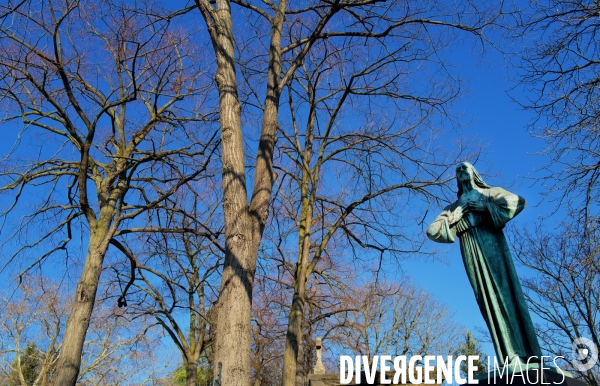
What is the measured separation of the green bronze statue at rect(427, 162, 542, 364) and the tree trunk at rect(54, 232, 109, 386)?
6.94m

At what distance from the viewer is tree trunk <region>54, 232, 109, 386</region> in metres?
9.11

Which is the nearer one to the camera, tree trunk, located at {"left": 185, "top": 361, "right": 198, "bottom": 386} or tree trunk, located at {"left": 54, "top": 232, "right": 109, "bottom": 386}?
tree trunk, located at {"left": 54, "top": 232, "right": 109, "bottom": 386}

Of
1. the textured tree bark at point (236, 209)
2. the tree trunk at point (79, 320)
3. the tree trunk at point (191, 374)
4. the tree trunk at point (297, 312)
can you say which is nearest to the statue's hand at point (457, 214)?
the textured tree bark at point (236, 209)

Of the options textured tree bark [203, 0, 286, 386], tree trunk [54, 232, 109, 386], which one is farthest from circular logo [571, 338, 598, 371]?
tree trunk [54, 232, 109, 386]

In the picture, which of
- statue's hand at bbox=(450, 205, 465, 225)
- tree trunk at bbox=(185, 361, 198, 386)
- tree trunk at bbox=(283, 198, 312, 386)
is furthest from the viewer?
tree trunk at bbox=(185, 361, 198, 386)

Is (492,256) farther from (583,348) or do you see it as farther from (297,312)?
(583,348)

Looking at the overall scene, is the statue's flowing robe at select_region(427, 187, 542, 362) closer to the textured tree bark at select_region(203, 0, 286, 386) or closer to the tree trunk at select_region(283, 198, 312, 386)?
the textured tree bark at select_region(203, 0, 286, 386)

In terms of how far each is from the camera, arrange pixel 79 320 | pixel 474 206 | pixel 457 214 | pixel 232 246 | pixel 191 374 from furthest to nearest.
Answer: pixel 191 374 → pixel 79 320 → pixel 232 246 → pixel 457 214 → pixel 474 206

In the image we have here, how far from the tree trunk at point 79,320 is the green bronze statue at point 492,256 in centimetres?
694

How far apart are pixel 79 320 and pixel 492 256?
24.6 feet

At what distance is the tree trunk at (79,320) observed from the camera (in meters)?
9.11

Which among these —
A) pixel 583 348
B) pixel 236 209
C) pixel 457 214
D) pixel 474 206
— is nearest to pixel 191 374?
pixel 236 209

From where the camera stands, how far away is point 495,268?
517cm

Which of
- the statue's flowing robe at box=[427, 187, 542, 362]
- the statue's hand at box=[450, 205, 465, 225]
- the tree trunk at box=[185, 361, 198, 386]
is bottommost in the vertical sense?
the tree trunk at box=[185, 361, 198, 386]
